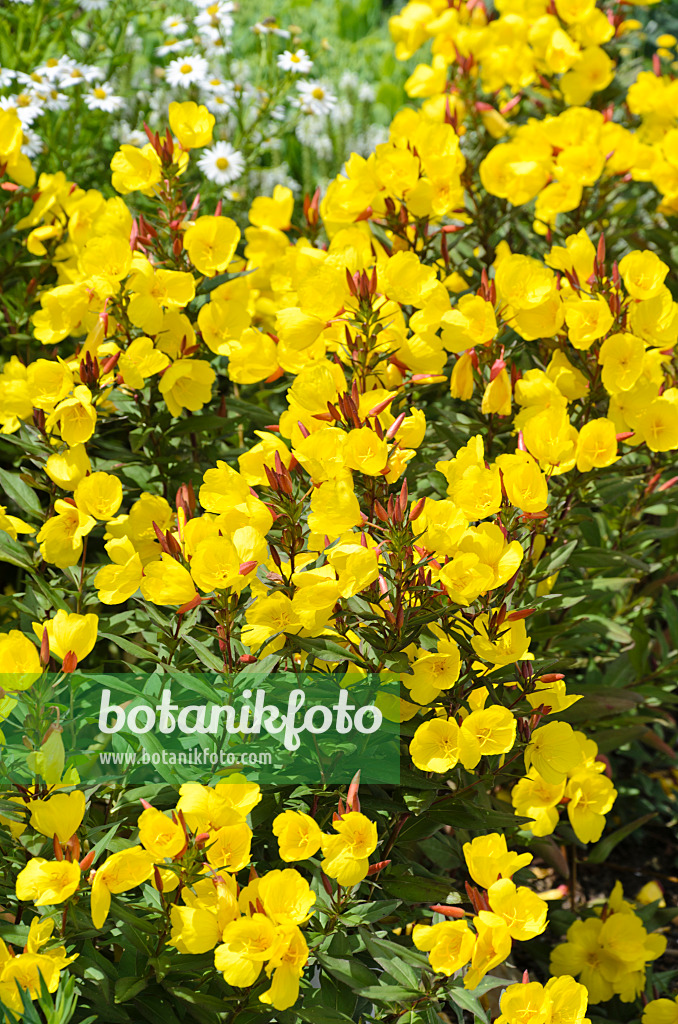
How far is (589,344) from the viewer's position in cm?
162

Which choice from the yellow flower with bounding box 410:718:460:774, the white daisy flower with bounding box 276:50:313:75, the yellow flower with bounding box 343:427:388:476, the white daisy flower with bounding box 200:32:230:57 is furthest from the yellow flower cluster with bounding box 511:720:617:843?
the white daisy flower with bounding box 200:32:230:57

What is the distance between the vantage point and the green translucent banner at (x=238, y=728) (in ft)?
4.52

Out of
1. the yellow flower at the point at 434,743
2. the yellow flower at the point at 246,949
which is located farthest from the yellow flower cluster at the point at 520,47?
the yellow flower at the point at 246,949

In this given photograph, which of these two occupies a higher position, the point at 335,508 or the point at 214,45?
the point at 214,45

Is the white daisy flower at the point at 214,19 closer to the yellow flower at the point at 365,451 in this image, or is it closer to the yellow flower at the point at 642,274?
the yellow flower at the point at 642,274

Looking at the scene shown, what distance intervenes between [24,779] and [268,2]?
6331 mm

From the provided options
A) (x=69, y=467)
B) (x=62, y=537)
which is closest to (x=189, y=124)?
(x=69, y=467)

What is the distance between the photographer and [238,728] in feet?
4.66

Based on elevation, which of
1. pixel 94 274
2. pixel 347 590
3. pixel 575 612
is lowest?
pixel 347 590

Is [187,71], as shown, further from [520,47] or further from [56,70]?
[520,47]

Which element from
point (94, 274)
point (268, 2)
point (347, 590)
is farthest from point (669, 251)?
point (268, 2)

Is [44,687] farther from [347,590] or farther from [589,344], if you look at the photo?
[589,344]

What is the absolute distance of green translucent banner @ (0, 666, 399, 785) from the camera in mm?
1378

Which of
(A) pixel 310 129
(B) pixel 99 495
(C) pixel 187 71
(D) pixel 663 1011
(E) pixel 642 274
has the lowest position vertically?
(D) pixel 663 1011
